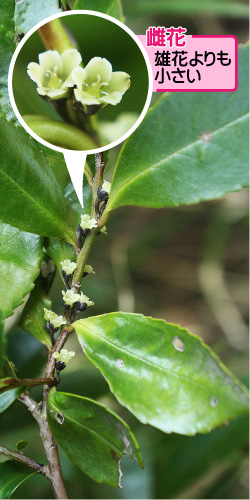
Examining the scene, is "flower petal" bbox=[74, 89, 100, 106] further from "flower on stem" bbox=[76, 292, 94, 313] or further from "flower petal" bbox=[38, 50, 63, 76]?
"flower on stem" bbox=[76, 292, 94, 313]

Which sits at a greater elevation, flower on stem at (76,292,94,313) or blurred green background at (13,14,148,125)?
blurred green background at (13,14,148,125)

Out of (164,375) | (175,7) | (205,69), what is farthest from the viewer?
(175,7)

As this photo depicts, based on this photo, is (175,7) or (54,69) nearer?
(54,69)

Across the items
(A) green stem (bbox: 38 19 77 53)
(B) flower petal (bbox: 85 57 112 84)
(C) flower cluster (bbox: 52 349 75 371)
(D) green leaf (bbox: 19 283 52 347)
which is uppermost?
(A) green stem (bbox: 38 19 77 53)

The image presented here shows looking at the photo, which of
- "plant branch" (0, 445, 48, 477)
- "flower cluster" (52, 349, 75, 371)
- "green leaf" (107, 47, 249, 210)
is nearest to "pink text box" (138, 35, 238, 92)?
"green leaf" (107, 47, 249, 210)

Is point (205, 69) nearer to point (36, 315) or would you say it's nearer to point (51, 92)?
point (51, 92)

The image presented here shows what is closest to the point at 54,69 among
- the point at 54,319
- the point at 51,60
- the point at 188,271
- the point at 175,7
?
the point at 51,60
